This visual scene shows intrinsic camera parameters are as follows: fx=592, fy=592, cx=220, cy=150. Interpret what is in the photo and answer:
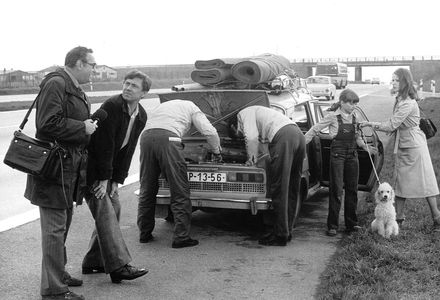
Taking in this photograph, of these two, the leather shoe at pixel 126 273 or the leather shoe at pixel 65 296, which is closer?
the leather shoe at pixel 65 296

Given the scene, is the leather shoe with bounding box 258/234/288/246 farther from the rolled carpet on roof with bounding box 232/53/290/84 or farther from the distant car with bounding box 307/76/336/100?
the distant car with bounding box 307/76/336/100

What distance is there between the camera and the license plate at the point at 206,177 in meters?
6.97

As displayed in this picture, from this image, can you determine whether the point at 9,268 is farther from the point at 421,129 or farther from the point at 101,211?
the point at 421,129

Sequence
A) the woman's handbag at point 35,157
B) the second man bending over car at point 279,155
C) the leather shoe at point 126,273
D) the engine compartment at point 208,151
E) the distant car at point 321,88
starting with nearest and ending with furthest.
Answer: the woman's handbag at point 35,157 → the leather shoe at point 126,273 → the second man bending over car at point 279,155 → the engine compartment at point 208,151 → the distant car at point 321,88

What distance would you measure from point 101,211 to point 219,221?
2984mm

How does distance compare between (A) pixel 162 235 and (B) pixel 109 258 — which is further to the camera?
(A) pixel 162 235

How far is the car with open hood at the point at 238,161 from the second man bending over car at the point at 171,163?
285mm

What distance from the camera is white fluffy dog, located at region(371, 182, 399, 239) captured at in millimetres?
6688

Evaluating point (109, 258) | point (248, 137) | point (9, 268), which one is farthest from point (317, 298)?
point (9, 268)

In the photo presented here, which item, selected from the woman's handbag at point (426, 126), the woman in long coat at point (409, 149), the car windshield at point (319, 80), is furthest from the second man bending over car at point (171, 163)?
the car windshield at point (319, 80)

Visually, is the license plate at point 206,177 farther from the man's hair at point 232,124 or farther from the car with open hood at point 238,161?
the man's hair at point 232,124

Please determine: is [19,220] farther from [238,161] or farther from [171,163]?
[238,161]

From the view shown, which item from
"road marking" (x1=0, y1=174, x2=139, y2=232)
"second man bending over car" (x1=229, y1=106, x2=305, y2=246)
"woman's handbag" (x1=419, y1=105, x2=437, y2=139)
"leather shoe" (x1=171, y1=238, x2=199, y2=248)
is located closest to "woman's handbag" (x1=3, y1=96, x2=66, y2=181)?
"leather shoe" (x1=171, y1=238, x2=199, y2=248)

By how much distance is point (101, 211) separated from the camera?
5277 millimetres
